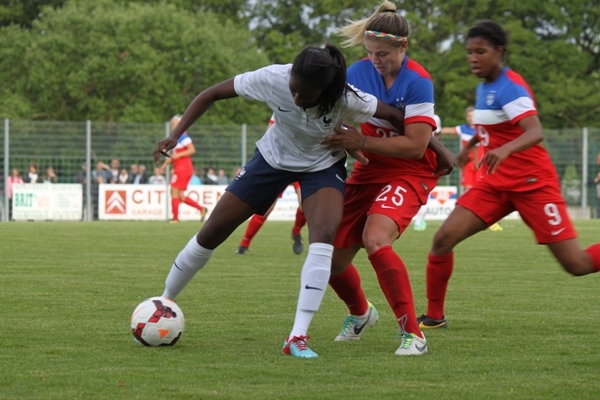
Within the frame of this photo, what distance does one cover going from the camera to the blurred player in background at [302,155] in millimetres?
5914

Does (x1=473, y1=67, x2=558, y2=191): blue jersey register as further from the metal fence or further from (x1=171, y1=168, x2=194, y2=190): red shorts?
the metal fence

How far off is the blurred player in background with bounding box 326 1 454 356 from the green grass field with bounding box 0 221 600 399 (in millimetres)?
305

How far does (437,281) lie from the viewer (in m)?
7.40

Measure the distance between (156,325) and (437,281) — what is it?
216cm

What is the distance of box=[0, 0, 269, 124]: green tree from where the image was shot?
46312mm

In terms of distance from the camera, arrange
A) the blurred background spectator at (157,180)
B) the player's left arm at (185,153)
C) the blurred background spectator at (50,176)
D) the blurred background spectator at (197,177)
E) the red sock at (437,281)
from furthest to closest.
Result: the blurred background spectator at (197,177) < the blurred background spectator at (157,180) < the blurred background spectator at (50,176) < the player's left arm at (185,153) < the red sock at (437,281)

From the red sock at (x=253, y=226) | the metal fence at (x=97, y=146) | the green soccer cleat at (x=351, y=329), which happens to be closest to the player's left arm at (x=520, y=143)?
the green soccer cleat at (x=351, y=329)

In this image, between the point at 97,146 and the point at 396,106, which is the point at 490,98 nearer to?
the point at 396,106

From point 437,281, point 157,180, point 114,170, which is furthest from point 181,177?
point 437,281

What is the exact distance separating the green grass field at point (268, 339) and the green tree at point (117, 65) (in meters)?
34.9

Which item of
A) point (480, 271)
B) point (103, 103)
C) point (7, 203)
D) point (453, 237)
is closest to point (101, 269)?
point (480, 271)

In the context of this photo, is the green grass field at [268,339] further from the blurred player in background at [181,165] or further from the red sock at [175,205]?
the red sock at [175,205]

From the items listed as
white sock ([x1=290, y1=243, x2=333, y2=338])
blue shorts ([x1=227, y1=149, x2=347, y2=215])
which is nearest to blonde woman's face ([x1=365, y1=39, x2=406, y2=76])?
blue shorts ([x1=227, y1=149, x2=347, y2=215])

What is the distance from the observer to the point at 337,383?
201 inches
